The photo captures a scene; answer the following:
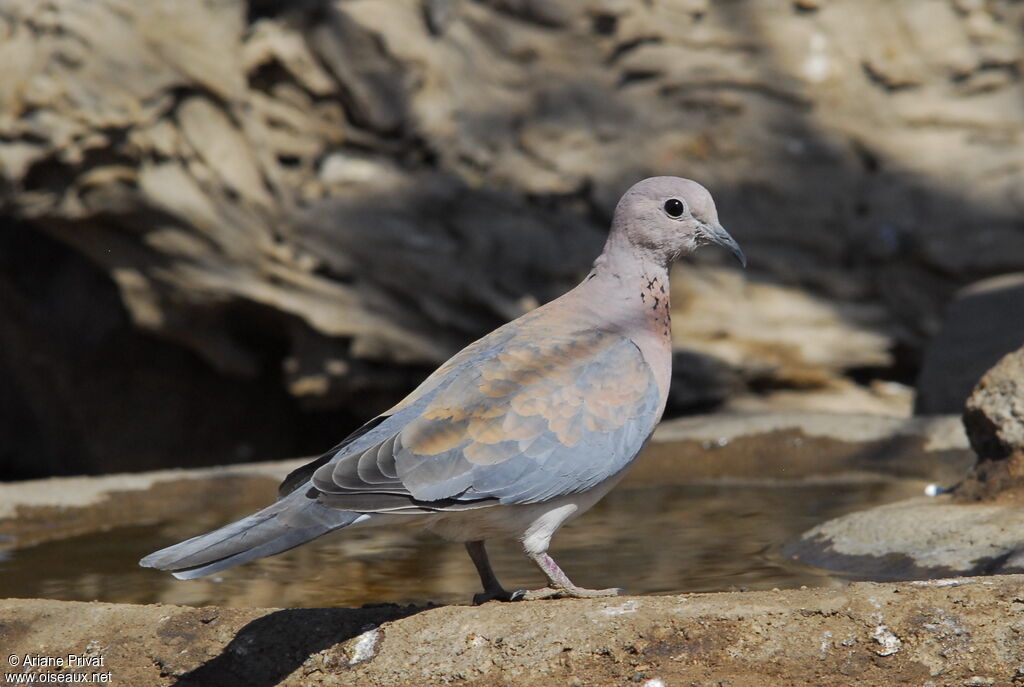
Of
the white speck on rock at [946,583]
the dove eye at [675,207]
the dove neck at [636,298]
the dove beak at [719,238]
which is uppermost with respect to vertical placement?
the dove eye at [675,207]

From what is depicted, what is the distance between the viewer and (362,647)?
9.53ft

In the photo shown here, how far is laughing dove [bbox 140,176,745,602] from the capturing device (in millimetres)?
3012

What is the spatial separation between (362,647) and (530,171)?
17.2ft

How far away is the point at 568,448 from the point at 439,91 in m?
4.84

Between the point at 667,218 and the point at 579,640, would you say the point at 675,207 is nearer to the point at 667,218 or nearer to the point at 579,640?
the point at 667,218

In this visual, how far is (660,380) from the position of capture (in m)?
3.61

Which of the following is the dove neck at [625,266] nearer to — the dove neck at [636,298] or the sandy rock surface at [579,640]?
the dove neck at [636,298]

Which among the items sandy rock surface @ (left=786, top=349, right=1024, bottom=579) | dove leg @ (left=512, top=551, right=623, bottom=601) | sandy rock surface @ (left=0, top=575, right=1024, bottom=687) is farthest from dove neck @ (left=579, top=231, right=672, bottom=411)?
sandy rock surface @ (left=0, top=575, right=1024, bottom=687)

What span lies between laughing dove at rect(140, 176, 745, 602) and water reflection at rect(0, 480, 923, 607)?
54 centimetres

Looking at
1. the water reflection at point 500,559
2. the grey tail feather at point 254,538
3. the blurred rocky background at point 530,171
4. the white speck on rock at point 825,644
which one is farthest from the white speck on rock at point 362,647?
the blurred rocky background at point 530,171

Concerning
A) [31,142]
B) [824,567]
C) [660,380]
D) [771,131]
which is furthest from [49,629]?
[771,131]

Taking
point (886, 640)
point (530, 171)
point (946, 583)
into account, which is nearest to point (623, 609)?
point (886, 640)

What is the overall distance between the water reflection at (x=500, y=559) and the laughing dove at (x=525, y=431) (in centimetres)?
54

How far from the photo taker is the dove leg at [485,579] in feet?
11.1
